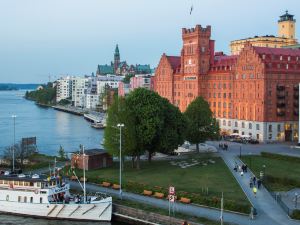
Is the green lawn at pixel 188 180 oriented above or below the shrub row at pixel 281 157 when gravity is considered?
below

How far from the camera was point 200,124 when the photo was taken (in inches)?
3893

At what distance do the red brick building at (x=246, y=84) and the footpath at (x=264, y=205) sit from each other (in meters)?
52.4

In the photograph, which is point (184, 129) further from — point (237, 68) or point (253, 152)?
point (237, 68)

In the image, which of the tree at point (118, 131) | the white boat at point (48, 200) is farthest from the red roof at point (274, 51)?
the white boat at point (48, 200)

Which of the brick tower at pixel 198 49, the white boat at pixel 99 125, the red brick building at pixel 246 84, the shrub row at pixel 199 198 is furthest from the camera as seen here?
the white boat at pixel 99 125

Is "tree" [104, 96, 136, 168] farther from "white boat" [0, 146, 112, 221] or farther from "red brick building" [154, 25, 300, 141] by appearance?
"red brick building" [154, 25, 300, 141]

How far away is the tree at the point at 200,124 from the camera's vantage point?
97625 mm

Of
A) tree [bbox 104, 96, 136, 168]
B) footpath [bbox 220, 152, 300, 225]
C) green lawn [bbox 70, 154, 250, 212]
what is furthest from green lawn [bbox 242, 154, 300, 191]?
tree [bbox 104, 96, 136, 168]

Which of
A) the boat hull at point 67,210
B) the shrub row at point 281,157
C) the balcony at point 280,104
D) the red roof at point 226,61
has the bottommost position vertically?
the boat hull at point 67,210

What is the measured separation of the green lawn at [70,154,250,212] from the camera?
56.9 m

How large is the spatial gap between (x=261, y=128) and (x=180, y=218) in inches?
2981

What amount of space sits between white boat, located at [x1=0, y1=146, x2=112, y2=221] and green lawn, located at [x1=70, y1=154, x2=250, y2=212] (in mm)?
7276

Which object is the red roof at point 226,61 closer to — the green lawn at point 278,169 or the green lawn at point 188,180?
the green lawn at point 278,169

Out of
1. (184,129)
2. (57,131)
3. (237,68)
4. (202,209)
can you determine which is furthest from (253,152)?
(57,131)
